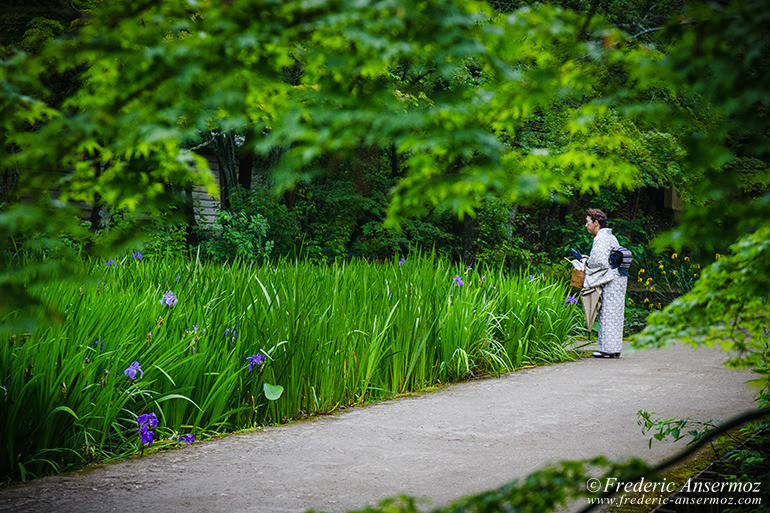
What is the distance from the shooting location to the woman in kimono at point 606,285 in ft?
27.8

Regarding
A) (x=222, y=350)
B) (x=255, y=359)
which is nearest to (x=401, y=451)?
(x=255, y=359)

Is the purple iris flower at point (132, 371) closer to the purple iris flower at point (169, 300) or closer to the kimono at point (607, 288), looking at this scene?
the purple iris flower at point (169, 300)

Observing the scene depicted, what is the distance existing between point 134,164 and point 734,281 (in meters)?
1.85

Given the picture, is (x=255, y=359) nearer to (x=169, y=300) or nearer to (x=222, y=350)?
(x=222, y=350)

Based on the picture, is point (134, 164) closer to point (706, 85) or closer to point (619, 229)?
point (706, 85)

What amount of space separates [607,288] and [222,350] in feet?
19.0

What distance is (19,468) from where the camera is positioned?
344cm

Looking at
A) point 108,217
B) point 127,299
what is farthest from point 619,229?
point 127,299

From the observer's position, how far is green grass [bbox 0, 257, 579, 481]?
3.60m

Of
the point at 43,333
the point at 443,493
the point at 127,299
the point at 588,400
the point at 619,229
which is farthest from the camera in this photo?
the point at 619,229

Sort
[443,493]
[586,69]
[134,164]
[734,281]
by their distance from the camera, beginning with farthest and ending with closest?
1. [443,493]
2. [734,281]
3. [586,69]
4. [134,164]

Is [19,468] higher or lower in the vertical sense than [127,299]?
lower

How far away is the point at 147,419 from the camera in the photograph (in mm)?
3824

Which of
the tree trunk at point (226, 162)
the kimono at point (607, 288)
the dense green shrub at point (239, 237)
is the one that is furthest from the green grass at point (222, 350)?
the tree trunk at point (226, 162)
